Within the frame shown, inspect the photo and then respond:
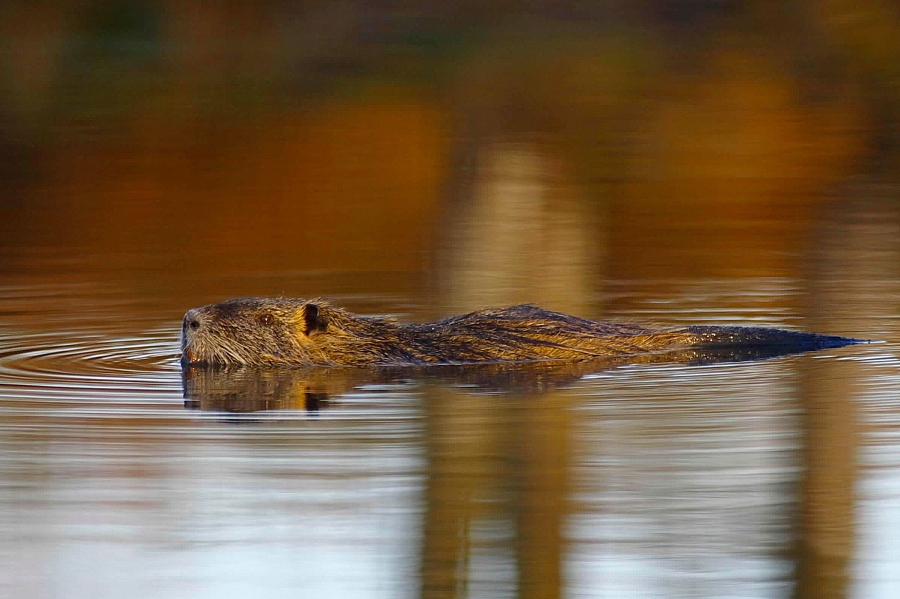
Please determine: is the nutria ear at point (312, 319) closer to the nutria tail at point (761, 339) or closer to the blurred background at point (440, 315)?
the blurred background at point (440, 315)

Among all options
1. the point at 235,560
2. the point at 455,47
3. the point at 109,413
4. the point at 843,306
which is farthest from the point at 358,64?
the point at 235,560

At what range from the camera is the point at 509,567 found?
4.18 m

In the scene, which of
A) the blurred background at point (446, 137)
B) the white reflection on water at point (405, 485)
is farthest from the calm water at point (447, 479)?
the blurred background at point (446, 137)

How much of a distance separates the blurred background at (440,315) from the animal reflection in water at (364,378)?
0.05 m

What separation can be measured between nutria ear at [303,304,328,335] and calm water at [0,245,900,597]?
0.87ft

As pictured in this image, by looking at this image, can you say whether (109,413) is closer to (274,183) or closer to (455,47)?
(274,183)

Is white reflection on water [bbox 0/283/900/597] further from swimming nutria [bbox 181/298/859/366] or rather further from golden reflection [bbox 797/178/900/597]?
swimming nutria [bbox 181/298/859/366]

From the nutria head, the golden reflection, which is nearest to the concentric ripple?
the nutria head

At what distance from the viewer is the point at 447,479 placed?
16.4 feet

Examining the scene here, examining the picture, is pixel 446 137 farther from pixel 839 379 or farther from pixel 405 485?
pixel 405 485

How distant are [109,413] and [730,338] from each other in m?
2.72

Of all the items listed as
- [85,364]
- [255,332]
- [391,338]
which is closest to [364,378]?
[391,338]

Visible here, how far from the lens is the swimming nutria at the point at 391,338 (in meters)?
7.07

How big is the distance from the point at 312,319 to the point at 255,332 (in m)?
0.25
